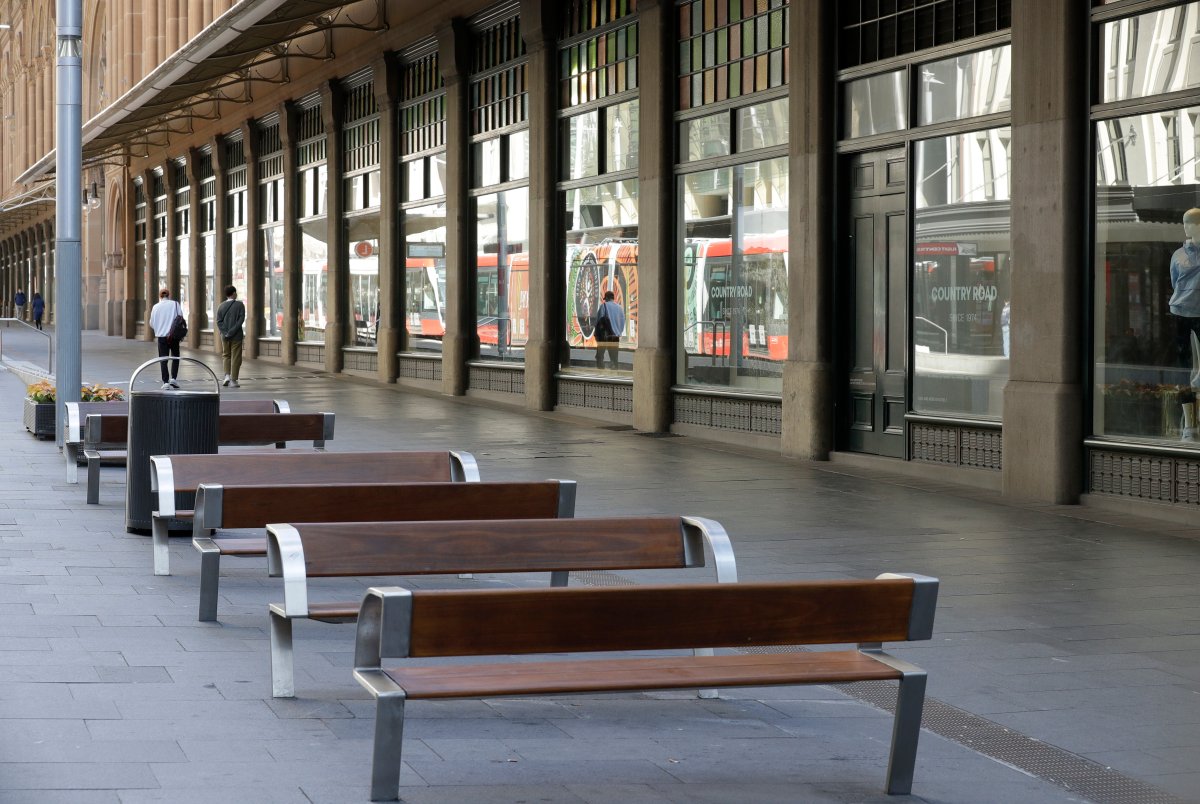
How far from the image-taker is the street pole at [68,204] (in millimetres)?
15617

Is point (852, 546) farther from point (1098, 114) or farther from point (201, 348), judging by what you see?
point (201, 348)

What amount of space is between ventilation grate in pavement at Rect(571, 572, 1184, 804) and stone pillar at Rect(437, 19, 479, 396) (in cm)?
1993

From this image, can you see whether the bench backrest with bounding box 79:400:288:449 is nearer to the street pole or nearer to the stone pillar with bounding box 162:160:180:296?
the street pole

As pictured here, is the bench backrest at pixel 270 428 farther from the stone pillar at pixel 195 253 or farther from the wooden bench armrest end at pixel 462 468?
the stone pillar at pixel 195 253

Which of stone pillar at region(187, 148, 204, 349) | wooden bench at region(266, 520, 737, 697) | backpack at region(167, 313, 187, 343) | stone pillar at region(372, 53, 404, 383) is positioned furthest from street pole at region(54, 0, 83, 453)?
stone pillar at region(187, 148, 204, 349)

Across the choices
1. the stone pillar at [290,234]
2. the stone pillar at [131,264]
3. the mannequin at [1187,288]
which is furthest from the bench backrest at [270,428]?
the stone pillar at [131,264]

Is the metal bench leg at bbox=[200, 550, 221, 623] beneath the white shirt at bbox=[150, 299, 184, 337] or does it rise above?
beneath

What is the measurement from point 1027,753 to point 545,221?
17690 mm

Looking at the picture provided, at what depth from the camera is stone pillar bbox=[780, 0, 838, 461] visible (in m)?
15.8

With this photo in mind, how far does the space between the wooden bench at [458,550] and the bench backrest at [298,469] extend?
233 cm

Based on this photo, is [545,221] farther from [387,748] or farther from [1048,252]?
[387,748]

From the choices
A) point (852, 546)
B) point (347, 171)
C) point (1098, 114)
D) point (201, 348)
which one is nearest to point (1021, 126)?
point (1098, 114)

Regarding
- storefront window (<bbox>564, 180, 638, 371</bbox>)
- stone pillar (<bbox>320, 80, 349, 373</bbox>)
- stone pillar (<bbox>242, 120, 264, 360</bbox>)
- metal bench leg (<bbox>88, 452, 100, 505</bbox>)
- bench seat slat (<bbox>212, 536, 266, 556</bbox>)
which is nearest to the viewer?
bench seat slat (<bbox>212, 536, 266, 556</bbox>)

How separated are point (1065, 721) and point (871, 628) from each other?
4.43ft
